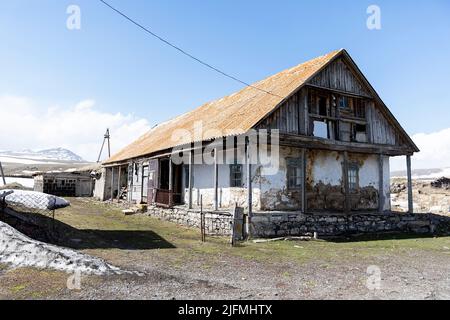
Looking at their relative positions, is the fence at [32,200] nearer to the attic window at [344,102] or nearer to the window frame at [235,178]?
the window frame at [235,178]

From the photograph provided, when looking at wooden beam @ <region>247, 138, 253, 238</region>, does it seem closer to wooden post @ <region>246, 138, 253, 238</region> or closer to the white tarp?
wooden post @ <region>246, 138, 253, 238</region>

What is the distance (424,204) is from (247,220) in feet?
58.8

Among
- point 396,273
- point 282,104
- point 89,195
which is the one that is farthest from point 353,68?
point 89,195

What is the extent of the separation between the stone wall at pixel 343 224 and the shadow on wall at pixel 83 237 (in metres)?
3.56

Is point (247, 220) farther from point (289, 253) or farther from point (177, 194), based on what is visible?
point (177, 194)

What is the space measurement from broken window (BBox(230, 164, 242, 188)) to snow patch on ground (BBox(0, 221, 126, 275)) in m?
8.01

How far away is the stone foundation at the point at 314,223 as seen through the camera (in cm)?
1254

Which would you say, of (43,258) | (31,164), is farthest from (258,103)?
(31,164)

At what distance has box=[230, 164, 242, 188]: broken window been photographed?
14.3 metres

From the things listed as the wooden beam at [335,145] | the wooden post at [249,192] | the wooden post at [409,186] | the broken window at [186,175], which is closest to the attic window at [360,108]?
the wooden beam at [335,145]

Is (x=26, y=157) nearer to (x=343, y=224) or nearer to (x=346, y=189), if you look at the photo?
(x=346, y=189)

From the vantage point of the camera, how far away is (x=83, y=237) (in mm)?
10680

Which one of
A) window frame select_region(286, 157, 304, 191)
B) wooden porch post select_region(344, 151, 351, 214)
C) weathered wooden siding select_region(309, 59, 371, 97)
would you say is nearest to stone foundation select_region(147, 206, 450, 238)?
wooden porch post select_region(344, 151, 351, 214)

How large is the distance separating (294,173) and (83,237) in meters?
8.07
